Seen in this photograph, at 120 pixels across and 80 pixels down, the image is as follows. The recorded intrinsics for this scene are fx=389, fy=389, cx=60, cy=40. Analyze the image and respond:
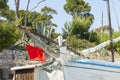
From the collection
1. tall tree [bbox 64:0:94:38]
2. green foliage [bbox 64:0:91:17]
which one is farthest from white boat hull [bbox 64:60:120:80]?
green foliage [bbox 64:0:91:17]

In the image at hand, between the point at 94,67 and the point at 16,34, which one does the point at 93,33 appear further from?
the point at 94,67

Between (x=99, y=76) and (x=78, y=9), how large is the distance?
83.1 feet

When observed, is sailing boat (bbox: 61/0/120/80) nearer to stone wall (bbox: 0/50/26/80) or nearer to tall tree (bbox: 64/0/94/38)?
stone wall (bbox: 0/50/26/80)

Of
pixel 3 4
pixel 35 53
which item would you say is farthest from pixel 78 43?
pixel 35 53

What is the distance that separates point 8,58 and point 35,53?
10851 millimetres

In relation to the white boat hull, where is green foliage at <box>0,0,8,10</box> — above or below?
above

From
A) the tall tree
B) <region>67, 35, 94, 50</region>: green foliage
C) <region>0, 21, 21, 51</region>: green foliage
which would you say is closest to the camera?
<region>0, 21, 21, 51</region>: green foliage

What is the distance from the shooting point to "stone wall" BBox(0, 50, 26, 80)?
59.0 ft

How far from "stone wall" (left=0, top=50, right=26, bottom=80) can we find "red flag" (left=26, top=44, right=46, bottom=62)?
9.52 metres

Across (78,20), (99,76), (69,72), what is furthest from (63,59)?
(78,20)

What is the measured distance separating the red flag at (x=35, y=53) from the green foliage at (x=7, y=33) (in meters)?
5.29

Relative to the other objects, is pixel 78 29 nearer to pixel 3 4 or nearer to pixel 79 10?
pixel 79 10

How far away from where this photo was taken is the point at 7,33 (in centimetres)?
1380

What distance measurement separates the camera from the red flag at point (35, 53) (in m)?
8.30
